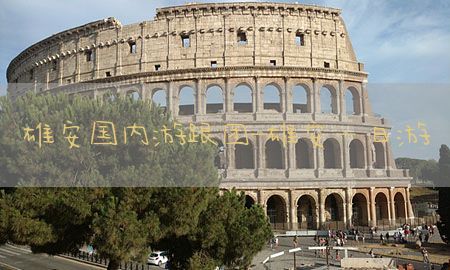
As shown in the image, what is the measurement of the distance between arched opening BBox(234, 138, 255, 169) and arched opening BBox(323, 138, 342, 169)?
6213mm

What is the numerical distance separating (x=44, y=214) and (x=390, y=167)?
28.7m

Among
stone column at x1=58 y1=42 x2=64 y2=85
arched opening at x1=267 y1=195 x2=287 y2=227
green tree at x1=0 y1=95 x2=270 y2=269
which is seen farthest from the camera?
stone column at x1=58 y1=42 x2=64 y2=85

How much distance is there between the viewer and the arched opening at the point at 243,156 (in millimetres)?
34219

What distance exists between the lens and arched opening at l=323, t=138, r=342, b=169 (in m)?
33.3

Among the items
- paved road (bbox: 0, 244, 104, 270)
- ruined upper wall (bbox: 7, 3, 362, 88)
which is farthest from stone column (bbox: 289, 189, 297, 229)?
paved road (bbox: 0, 244, 104, 270)

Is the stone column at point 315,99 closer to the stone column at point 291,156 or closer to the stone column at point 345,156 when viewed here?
the stone column at point 345,156

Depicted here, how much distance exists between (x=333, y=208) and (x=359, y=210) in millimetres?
2081

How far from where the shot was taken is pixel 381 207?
34.2 m

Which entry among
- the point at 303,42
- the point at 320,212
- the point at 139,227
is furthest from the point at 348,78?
the point at 139,227

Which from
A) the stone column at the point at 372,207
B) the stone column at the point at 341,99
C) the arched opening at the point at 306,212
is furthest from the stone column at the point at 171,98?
the stone column at the point at 372,207

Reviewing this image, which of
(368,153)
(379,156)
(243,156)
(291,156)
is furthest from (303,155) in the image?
(379,156)

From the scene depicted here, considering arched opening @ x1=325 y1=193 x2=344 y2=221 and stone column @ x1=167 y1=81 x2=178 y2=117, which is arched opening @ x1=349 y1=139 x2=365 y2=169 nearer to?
arched opening @ x1=325 y1=193 x2=344 y2=221

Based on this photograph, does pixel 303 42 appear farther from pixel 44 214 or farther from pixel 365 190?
pixel 44 214

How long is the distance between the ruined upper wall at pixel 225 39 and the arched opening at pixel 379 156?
22.4ft
